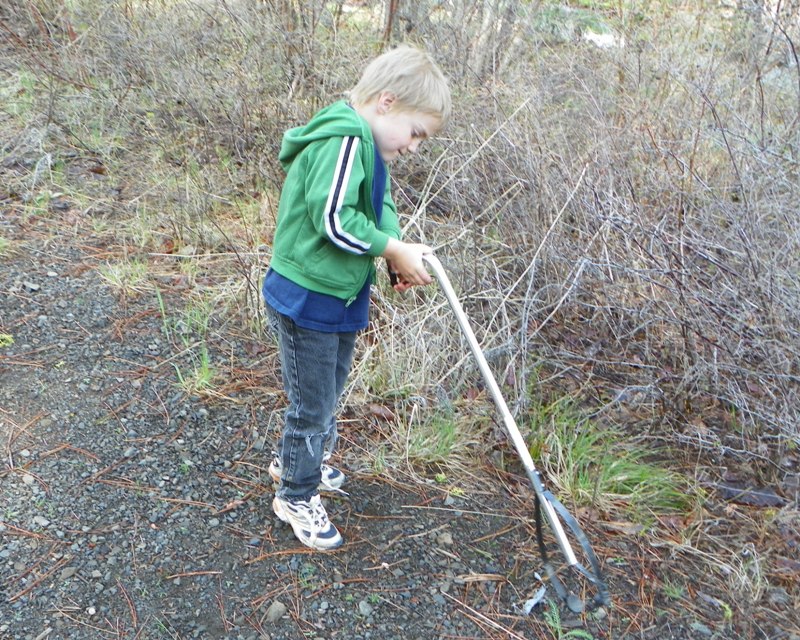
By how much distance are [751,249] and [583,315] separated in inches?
33.8

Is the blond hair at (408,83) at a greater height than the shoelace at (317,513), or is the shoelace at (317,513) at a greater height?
the blond hair at (408,83)

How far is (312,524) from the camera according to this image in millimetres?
2775

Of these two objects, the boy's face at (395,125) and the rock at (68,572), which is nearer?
the boy's face at (395,125)

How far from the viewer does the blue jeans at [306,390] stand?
246cm

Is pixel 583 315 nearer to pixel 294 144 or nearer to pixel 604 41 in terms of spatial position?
pixel 294 144

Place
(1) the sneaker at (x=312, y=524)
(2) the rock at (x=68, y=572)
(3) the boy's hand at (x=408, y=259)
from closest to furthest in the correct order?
1. (3) the boy's hand at (x=408, y=259)
2. (2) the rock at (x=68, y=572)
3. (1) the sneaker at (x=312, y=524)

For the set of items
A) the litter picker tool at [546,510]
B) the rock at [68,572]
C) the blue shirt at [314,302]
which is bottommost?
the rock at [68,572]

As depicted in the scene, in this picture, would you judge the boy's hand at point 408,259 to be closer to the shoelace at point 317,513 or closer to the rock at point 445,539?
the shoelace at point 317,513

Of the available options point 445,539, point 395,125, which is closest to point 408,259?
point 395,125

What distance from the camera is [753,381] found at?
3201 mm

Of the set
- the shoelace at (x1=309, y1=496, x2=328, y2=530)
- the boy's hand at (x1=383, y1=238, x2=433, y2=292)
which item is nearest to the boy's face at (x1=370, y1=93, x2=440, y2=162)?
the boy's hand at (x1=383, y1=238, x2=433, y2=292)

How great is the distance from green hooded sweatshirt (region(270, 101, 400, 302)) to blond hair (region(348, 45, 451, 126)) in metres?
0.10

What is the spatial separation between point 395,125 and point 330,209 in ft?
1.17

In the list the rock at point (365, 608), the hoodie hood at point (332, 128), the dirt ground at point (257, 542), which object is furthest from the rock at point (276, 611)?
the hoodie hood at point (332, 128)
